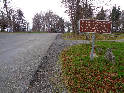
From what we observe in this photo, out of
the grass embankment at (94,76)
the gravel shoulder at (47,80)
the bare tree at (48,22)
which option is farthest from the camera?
the bare tree at (48,22)

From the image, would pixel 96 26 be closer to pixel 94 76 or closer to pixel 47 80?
pixel 94 76

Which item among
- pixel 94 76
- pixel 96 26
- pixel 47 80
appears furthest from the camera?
pixel 96 26

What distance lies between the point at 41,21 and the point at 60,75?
2641 inches

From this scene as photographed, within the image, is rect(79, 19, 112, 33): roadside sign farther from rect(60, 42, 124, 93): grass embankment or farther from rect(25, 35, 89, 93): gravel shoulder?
rect(25, 35, 89, 93): gravel shoulder

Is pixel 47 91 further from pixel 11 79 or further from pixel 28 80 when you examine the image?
pixel 11 79

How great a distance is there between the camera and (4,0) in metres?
38.9

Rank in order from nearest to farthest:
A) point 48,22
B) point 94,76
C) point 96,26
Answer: point 94,76 < point 96,26 < point 48,22

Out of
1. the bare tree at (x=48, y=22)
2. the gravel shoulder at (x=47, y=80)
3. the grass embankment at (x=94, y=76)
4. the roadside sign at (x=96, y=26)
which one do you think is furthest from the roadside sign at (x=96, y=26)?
the bare tree at (x=48, y=22)

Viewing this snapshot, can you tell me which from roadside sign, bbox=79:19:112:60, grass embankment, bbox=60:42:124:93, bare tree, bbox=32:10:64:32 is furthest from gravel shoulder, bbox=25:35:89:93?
bare tree, bbox=32:10:64:32

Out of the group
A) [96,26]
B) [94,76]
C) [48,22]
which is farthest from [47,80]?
[48,22]

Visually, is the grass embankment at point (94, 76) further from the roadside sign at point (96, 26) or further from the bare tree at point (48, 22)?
the bare tree at point (48, 22)

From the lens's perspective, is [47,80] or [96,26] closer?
[47,80]

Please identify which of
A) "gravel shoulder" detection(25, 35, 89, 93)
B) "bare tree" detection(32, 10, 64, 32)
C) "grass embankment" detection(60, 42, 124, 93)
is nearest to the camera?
"gravel shoulder" detection(25, 35, 89, 93)

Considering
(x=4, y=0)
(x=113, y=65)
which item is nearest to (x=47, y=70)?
(x=113, y=65)
